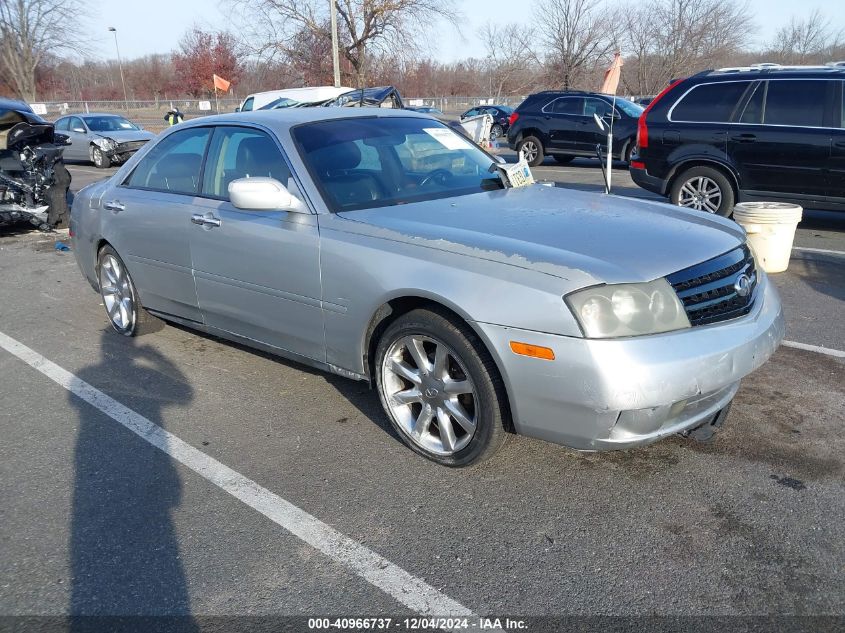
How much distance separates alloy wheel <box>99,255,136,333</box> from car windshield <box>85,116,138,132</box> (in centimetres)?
1587

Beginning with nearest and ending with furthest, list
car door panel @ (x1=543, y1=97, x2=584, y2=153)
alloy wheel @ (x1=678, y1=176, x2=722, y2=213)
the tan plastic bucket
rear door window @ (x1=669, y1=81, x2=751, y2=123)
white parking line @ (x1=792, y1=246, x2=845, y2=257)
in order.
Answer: the tan plastic bucket → white parking line @ (x1=792, y1=246, x2=845, y2=257) → rear door window @ (x1=669, y1=81, x2=751, y2=123) → alloy wheel @ (x1=678, y1=176, x2=722, y2=213) → car door panel @ (x1=543, y1=97, x2=584, y2=153)

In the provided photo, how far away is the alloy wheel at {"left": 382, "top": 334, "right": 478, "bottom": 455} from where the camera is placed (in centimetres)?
320

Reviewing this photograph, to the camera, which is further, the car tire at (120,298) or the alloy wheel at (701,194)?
the alloy wheel at (701,194)

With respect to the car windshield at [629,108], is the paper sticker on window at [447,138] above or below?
below

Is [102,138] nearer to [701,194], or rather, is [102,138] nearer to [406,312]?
[701,194]

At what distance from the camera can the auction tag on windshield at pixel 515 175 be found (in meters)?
4.40

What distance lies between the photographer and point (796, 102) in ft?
26.1

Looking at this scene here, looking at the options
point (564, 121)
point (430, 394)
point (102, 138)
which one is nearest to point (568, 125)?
point (564, 121)

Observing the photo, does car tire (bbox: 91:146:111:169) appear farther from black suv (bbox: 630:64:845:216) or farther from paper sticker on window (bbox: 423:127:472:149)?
paper sticker on window (bbox: 423:127:472:149)

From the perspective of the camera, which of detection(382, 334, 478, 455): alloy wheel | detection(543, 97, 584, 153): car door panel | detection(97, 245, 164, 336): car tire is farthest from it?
detection(543, 97, 584, 153): car door panel

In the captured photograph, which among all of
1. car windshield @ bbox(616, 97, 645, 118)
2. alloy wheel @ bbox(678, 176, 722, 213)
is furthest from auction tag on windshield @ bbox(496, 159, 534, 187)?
car windshield @ bbox(616, 97, 645, 118)

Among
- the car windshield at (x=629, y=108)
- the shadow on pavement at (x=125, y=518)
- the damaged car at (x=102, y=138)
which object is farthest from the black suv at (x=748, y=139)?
the damaged car at (x=102, y=138)

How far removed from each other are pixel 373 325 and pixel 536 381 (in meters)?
0.96

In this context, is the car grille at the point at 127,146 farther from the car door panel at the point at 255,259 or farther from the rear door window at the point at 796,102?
the car door panel at the point at 255,259
